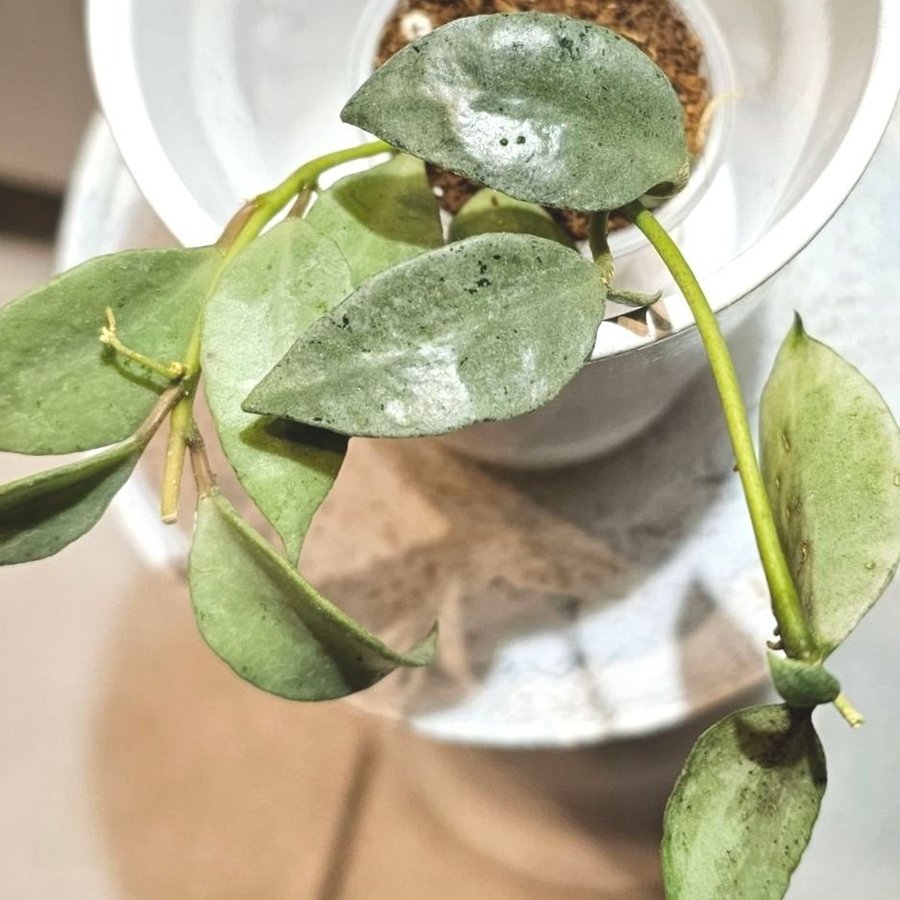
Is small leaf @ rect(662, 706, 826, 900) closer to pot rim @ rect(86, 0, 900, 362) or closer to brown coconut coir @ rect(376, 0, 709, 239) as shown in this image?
pot rim @ rect(86, 0, 900, 362)

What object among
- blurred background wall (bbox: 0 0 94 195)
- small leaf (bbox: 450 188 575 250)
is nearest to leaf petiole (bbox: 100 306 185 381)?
small leaf (bbox: 450 188 575 250)

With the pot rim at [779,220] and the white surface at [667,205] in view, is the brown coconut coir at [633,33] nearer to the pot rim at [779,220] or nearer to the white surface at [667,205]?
the white surface at [667,205]

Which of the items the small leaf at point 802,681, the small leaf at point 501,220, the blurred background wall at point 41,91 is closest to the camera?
the small leaf at point 802,681

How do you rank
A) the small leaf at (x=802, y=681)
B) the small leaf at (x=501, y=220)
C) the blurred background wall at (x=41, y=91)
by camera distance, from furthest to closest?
the blurred background wall at (x=41, y=91)
the small leaf at (x=501, y=220)
the small leaf at (x=802, y=681)

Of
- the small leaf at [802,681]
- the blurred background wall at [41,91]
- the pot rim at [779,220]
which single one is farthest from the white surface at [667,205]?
the blurred background wall at [41,91]

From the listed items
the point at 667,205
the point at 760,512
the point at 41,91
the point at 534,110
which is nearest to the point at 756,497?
the point at 760,512

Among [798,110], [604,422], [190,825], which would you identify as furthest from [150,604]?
[798,110]

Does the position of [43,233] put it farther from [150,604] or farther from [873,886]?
[873,886]

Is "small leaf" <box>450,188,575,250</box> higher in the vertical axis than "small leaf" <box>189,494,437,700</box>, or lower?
higher
